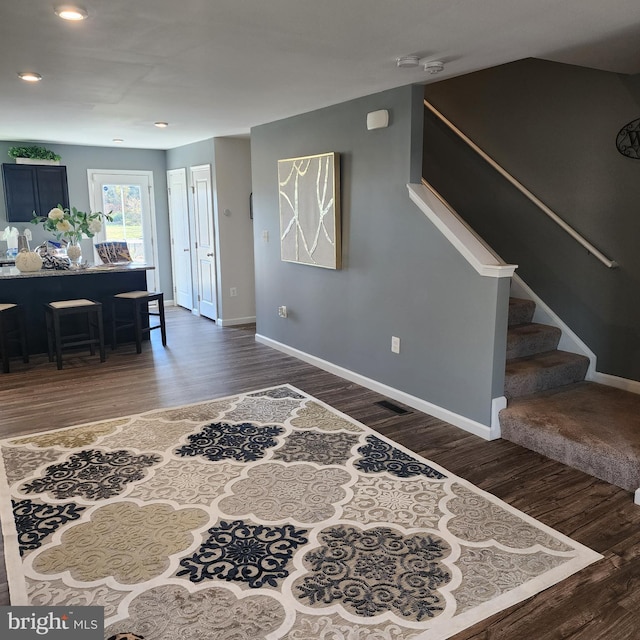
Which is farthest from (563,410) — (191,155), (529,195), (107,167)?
(107,167)

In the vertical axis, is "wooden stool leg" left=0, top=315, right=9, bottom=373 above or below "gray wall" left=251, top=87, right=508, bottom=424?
below

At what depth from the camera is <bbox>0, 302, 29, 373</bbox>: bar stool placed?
510 centimetres

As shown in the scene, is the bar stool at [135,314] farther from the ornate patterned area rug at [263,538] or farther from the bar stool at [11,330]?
the ornate patterned area rug at [263,538]

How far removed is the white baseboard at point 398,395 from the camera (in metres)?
3.64

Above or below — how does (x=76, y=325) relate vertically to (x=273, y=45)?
below

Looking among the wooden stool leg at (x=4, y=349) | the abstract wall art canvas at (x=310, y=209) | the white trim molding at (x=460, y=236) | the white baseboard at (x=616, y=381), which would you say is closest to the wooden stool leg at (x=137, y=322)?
the wooden stool leg at (x=4, y=349)

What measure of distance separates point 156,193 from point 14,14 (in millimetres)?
5926

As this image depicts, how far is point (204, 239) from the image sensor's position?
7383 mm

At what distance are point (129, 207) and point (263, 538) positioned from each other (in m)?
6.77

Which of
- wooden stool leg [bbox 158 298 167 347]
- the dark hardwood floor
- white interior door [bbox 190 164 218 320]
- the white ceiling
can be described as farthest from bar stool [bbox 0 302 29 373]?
white interior door [bbox 190 164 218 320]

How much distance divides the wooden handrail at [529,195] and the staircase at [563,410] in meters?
0.67

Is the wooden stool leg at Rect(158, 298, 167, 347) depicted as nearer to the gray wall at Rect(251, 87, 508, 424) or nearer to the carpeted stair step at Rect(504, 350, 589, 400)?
the gray wall at Rect(251, 87, 508, 424)

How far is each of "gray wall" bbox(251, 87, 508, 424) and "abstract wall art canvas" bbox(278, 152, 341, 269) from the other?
97 mm

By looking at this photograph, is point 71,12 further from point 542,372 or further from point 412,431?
point 542,372
